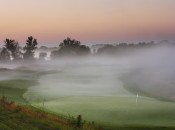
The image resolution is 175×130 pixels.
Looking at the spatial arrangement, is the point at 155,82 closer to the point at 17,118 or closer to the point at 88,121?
the point at 88,121

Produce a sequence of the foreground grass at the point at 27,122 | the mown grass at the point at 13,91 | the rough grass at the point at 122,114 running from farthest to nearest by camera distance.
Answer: the mown grass at the point at 13,91, the rough grass at the point at 122,114, the foreground grass at the point at 27,122

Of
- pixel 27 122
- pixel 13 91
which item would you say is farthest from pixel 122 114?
pixel 13 91

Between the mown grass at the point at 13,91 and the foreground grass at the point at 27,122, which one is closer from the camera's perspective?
the foreground grass at the point at 27,122

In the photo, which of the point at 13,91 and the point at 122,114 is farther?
the point at 13,91

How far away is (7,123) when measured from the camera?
29703 mm

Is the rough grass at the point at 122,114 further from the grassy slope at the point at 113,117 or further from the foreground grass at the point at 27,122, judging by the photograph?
the foreground grass at the point at 27,122

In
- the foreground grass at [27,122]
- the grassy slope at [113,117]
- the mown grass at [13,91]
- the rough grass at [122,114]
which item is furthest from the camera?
the mown grass at [13,91]

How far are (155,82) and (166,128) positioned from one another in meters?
88.4

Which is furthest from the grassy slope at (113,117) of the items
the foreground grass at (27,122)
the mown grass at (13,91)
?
the mown grass at (13,91)

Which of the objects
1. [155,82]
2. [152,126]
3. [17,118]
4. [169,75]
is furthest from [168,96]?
[17,118]

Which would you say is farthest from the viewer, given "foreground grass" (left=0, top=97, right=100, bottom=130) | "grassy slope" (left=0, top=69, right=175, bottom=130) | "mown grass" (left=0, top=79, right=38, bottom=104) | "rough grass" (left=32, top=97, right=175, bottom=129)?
"mown grass" (left=0, top=79, right=38, bottom=104)

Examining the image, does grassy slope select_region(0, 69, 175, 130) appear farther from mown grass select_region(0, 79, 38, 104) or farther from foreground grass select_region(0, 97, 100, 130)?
mown grass select_region(0, 79, 38, 104)

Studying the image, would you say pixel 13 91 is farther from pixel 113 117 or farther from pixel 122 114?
pixel 113 117

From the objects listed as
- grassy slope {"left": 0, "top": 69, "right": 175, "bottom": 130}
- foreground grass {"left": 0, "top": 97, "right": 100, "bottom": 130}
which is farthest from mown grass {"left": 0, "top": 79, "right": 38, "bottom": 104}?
foreground grass {"left": 0, "top": 97, "right": 100, "bottom": 130}
